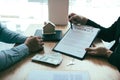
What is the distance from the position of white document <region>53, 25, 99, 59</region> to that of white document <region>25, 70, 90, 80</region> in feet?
0.62

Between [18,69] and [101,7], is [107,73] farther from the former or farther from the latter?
[101,7]

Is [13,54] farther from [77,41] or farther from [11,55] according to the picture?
[77,41]

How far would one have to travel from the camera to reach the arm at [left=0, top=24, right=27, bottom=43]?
5.08 ft

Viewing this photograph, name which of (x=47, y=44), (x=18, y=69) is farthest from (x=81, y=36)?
(x=18, y=69)

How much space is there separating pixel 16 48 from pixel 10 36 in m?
0.37

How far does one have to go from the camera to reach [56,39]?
154 centimetres

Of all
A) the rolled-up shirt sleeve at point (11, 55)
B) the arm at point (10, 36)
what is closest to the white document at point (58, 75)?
the rolled-up shirt sleeve at point (11, 55)

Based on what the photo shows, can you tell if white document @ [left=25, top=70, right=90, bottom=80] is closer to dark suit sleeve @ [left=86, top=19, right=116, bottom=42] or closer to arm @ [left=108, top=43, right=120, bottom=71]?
arm @ [left=108, top=43, right=120, bottom=71]

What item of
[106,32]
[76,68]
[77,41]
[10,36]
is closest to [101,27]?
[106,32]

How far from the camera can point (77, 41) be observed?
144 cm

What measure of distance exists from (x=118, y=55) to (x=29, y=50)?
1.83 ft

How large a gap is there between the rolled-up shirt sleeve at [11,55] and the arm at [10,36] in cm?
23

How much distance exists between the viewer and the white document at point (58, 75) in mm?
1086

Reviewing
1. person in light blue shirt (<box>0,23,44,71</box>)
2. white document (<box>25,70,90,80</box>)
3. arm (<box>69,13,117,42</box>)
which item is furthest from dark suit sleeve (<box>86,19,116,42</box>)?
white document (<box>25,70,90,80</box>)
